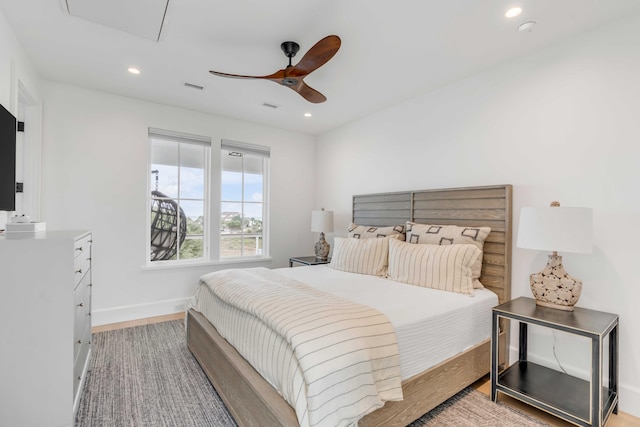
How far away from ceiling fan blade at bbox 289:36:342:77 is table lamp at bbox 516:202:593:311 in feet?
5.52

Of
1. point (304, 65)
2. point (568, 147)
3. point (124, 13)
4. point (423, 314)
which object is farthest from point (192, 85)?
point (568, 147)

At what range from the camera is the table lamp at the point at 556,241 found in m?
1.87

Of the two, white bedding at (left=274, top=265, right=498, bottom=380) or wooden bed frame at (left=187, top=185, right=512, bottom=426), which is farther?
white bedding at (left=274, top=265, right=498, bottom=380)

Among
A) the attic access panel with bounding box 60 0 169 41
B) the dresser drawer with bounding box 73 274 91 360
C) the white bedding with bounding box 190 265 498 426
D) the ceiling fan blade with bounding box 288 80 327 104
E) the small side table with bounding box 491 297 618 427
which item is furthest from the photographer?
the ceiling fan blade with bounding box 288 80 327 104

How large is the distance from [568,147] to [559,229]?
0.77 meters

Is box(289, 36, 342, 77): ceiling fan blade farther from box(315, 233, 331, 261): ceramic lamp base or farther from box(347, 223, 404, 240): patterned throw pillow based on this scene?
box(315, 233, 331, 261): ceramic lamp base

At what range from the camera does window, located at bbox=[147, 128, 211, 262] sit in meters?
3.83

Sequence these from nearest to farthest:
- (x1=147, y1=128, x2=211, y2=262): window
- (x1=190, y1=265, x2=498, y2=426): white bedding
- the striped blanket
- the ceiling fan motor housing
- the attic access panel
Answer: the striped blanket
(x1=190, y1=265, x2=498, y2=426): white bedding
the attic access panel
the ceiling fan motor housing
(x1=147, y1=128, x2=211, y2=262): window

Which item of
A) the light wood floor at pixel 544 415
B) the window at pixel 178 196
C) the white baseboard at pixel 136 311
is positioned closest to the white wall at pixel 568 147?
the light wood floor at pixel 544 415

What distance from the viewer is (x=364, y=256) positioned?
3.05 metres

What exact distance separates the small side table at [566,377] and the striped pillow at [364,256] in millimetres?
1099

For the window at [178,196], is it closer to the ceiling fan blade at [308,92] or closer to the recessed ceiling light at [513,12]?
the ceiling fan blade at [308,92]

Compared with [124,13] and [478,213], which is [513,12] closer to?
[478,213]

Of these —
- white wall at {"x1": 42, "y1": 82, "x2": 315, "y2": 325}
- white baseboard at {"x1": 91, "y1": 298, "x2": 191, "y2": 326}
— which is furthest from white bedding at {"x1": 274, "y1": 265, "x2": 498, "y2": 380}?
white wall at {"x1": 42, "y1": 82, "x2": 315, "y2": 325}
